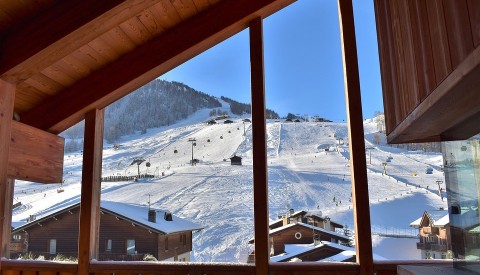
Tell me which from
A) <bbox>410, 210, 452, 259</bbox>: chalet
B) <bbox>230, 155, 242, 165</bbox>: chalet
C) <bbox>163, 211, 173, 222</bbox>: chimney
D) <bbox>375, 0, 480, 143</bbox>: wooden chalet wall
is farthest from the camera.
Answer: <bbox>230, 155, 242, 165</bbox>: chalet

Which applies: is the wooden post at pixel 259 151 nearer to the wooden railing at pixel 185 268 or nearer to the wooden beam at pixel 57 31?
the wooden railing at pixel 185 268

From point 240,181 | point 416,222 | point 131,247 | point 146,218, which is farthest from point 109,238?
point 416,222

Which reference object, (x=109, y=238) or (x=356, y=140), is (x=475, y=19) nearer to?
(x=356, y=140)

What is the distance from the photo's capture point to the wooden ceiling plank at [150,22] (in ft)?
10.8

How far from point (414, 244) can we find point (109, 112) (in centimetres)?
294

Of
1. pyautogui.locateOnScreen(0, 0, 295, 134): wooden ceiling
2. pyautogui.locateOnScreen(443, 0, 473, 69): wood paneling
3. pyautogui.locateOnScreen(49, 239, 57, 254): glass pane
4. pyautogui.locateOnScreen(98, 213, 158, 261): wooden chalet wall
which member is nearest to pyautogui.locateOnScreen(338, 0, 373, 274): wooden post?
pyautogui.locateOnScreen(0, 0, 295, 134): wooden ceiling

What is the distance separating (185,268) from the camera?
321 cm

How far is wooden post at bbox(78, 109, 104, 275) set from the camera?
3393mm

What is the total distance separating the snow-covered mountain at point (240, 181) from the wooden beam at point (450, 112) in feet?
2.18

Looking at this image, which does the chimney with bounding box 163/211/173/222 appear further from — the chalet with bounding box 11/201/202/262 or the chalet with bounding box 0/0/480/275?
the chalet with bounding box 0/0/480/275

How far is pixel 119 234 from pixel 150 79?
1.43 meters

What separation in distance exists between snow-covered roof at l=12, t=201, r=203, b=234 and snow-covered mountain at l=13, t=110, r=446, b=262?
0.18ft

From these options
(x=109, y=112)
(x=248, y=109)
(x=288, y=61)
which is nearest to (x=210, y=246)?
(x=248, y=109)

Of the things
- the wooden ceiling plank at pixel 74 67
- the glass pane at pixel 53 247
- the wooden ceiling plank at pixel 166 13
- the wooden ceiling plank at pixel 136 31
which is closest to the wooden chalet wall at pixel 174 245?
the glass pane at pixel 53 247
